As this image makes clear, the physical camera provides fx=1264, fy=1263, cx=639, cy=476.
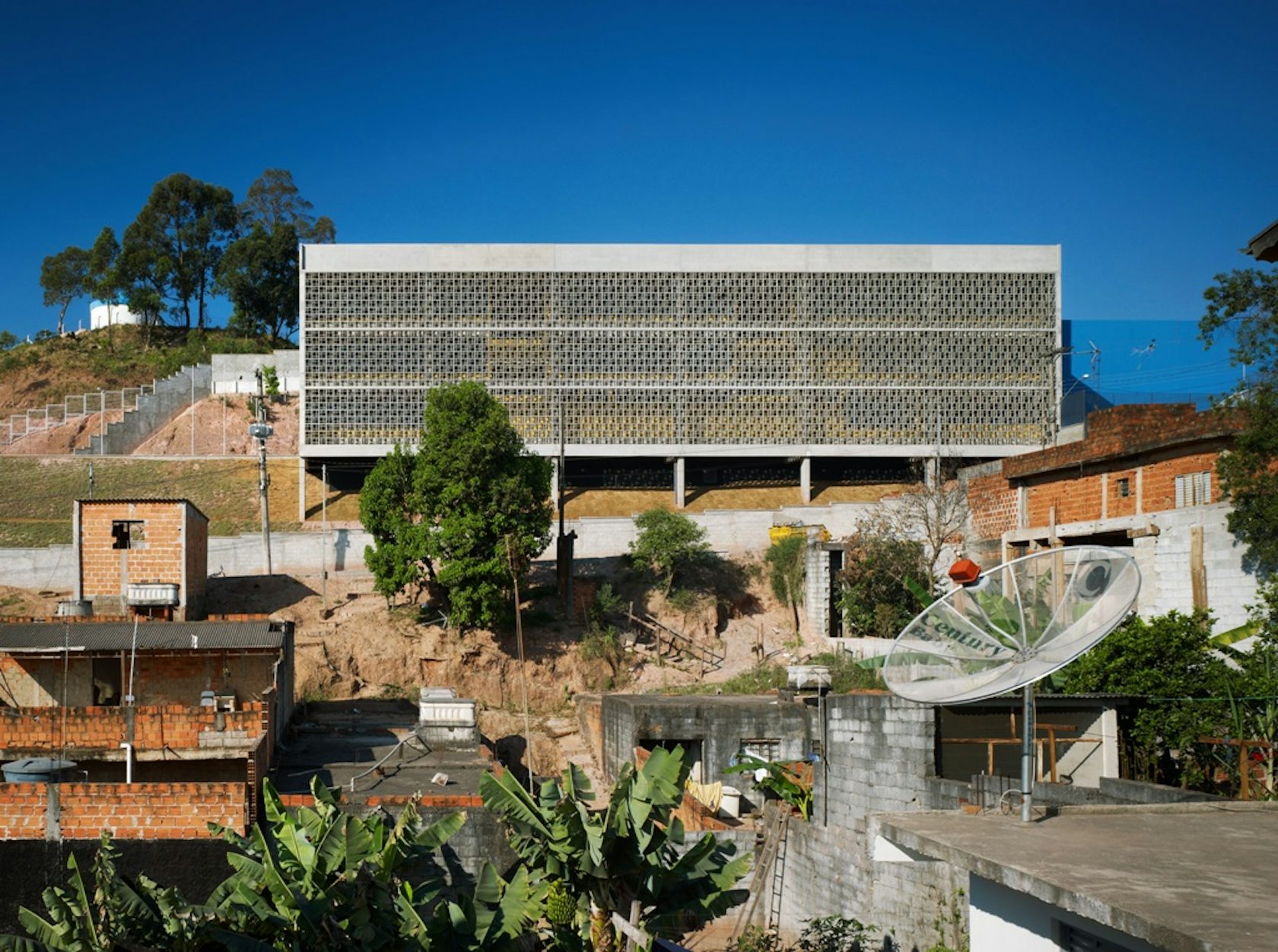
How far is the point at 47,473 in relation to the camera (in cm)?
4788

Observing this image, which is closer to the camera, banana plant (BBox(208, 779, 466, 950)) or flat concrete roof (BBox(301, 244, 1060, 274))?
banana plant (BBox(208, 779, 466, 950))

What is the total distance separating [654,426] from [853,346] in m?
8.07

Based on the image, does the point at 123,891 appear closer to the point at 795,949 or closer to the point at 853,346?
the point at 795,949

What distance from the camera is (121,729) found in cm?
2056

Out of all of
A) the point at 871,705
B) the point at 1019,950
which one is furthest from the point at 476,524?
the point at 1019,950

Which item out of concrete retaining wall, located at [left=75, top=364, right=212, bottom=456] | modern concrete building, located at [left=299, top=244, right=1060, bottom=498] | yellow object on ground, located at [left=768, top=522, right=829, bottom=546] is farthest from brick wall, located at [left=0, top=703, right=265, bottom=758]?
concrete retaining wall, located at [left=75, top=364, right=212, bottom=456]

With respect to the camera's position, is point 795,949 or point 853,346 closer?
point 795,949

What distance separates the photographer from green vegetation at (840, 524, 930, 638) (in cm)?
3572

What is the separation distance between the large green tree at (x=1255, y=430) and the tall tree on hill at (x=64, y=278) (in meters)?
62.2

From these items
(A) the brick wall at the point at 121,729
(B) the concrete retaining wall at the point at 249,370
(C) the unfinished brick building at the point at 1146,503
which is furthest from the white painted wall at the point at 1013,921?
(B) the concrete retaining wall at the point at 249,370

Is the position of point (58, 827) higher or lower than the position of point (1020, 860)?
lower

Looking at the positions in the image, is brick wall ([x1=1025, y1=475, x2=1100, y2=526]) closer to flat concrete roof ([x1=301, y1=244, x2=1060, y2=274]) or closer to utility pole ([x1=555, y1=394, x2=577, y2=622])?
utility pole ([x1=555, y1=394, x2=577, y2=622])

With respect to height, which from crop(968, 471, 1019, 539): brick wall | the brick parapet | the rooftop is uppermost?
the brick parapet

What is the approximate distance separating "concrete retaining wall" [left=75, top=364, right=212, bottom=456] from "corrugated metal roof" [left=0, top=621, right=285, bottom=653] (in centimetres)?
2812
